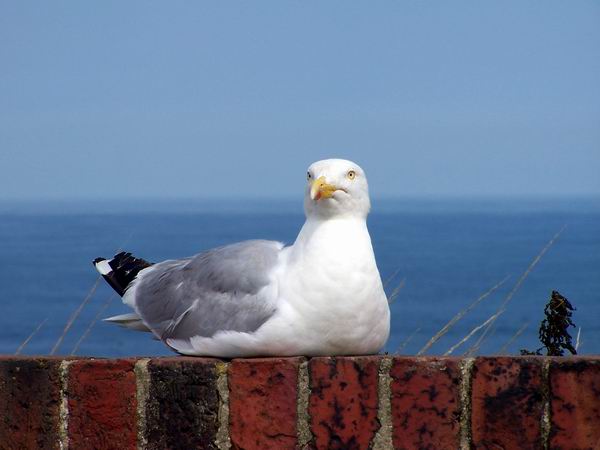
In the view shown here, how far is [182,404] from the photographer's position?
305cm

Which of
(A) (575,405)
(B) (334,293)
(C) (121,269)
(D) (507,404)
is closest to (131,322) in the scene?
(C) (121,269)

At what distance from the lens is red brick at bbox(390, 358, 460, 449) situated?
2.93m

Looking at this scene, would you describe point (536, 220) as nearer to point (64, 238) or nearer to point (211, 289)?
point (64, 238)

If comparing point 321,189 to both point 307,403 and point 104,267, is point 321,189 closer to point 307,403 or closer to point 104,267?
point 307,403

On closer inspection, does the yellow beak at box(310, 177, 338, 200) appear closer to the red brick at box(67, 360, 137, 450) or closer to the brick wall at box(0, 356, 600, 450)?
the brick wall at box(0, 356, 600, 450)

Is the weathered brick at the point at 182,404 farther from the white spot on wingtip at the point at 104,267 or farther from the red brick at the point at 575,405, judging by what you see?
the white spot on wingtip at the point at 104,267

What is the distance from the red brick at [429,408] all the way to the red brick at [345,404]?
0.06m

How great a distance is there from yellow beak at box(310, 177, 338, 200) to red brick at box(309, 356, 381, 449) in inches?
22.4

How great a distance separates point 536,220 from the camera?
8450 cm

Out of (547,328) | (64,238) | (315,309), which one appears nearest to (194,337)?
(315,309)

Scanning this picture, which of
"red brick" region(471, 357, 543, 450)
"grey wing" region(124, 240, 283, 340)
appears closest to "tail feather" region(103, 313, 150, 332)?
"grey wing" region(124, 240, 283, 340)

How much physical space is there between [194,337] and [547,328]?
1118 mm

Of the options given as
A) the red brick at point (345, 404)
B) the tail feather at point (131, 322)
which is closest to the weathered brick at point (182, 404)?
the red brick at point (345, 404)

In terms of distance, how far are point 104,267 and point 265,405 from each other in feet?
5.31
